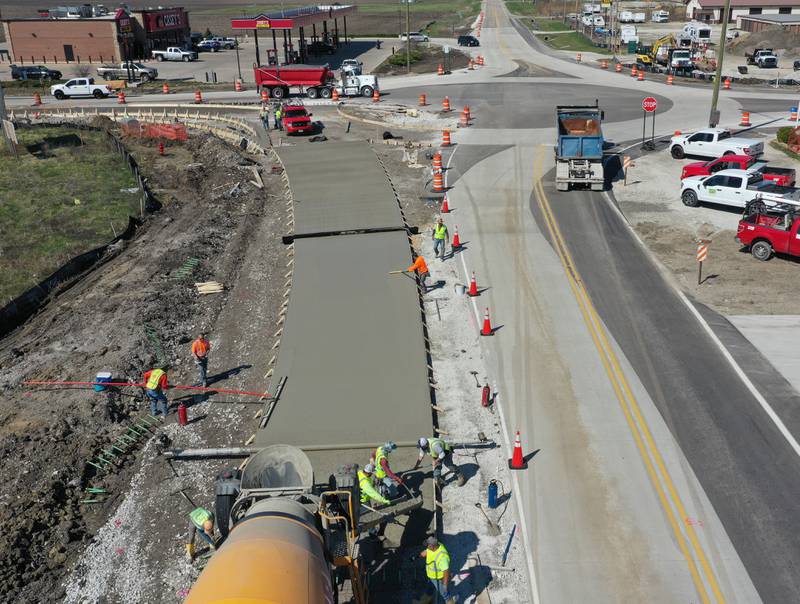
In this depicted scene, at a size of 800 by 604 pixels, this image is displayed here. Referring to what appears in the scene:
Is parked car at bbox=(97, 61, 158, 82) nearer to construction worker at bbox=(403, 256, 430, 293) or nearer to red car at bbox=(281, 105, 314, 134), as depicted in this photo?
red car at bbox=(281, 105, 314, 134)

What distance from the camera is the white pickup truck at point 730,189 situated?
29172mm

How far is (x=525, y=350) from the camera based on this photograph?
2058 centimetres

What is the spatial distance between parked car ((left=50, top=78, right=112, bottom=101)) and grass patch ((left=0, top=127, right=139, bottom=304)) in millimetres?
13545

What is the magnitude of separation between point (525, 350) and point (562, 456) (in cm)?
486

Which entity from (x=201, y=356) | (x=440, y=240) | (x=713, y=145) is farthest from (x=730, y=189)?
(x=201, y=356)

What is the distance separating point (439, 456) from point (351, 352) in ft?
16.9

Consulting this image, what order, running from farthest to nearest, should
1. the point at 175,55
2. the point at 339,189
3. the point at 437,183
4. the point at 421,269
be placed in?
the point at 175,55, the point at 437,183, the point at 339,189, the point at 421,269

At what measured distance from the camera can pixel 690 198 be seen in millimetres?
31438

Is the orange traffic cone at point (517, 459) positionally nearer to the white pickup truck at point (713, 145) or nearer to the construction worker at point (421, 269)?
the construction worker at point (421, 269)

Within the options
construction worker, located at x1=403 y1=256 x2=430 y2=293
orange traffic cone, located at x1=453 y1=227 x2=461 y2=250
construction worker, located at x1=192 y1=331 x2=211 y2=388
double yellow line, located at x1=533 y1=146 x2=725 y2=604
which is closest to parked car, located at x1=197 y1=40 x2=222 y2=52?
orange traffic cone, located at x1=453 y1=227 x2=461 y2=250

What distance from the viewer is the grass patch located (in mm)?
28359

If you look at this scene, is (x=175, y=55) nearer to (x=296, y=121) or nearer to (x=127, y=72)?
(x=127, y=72)

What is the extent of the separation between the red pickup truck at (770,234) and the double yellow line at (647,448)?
20.9 feet

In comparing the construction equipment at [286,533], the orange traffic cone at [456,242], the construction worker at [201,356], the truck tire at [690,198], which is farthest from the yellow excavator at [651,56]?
the construction equipment at [286,533]
